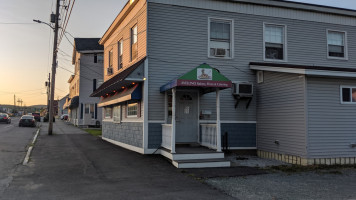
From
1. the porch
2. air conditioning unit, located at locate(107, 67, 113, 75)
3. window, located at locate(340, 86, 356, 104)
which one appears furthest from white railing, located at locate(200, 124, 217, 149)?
air conditioning unit, located at locate(107, 67, 113, 75)

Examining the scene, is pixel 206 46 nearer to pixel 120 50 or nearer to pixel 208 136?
pixel 208 136

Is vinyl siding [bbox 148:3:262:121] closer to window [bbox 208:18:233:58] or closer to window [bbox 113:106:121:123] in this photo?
window [bbox 208:18:233:58]

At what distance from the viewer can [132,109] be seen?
1381 centimetres

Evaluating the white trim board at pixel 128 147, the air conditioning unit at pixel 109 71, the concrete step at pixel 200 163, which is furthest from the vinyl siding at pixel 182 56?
the air conditioning unit at pixel 109 71

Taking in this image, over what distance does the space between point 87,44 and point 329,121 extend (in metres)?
29.9

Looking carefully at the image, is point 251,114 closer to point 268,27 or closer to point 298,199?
point 268,27

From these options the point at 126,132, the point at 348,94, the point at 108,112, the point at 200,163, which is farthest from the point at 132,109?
the point at 348,94

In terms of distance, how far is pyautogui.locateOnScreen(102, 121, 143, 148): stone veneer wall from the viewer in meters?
12.6

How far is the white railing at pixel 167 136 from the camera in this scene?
1089 centimetres

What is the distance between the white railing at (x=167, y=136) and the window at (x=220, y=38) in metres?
3.85

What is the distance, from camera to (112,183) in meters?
7.63

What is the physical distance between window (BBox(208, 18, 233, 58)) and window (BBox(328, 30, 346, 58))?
5005 millimetres

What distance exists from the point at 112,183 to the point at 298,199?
4.32m

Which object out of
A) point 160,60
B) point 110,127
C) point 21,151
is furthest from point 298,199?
point 110,127
